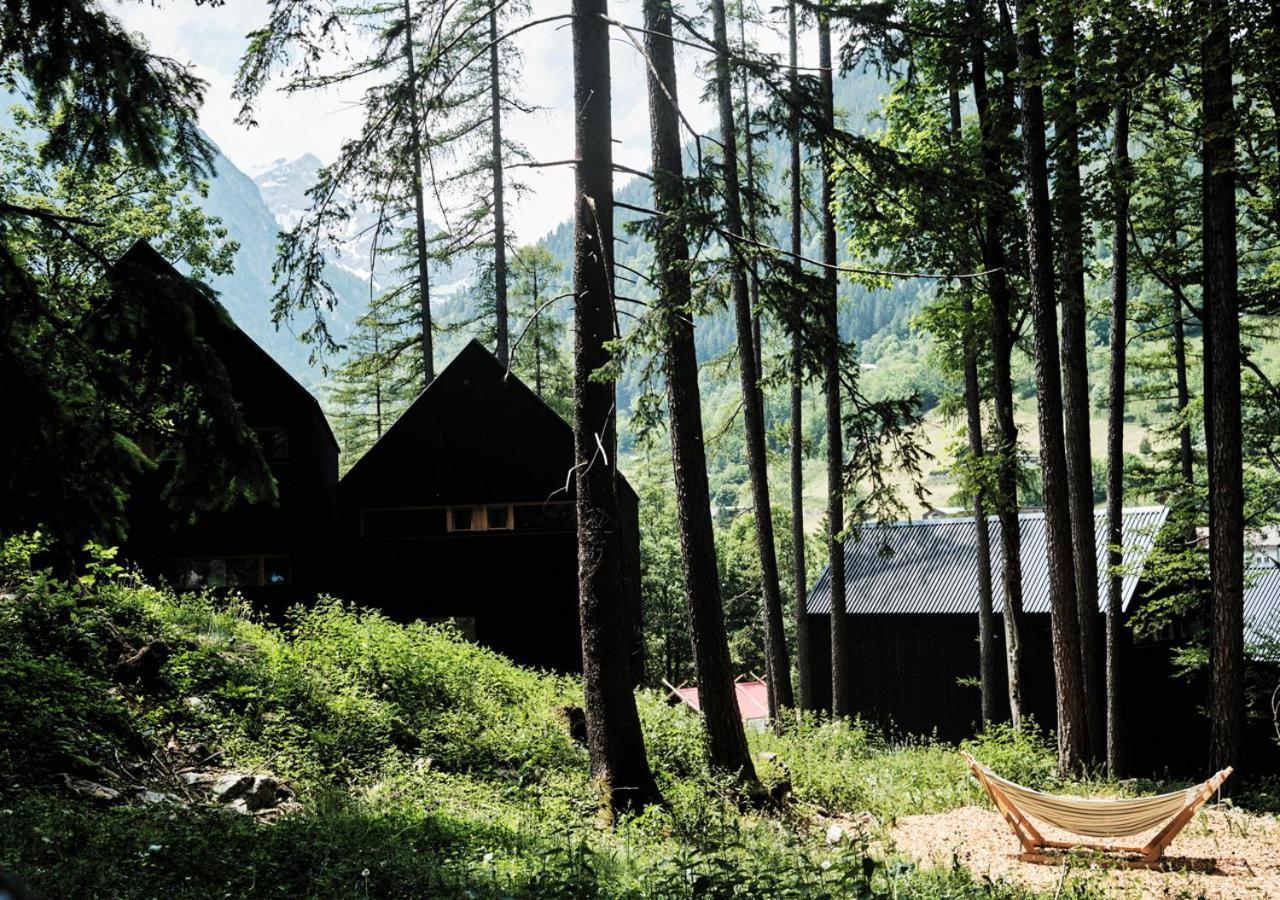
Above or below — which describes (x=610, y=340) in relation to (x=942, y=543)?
above

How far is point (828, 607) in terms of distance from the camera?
83.5 feet

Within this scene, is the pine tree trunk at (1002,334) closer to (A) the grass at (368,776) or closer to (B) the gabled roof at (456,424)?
(A) the grass at (368,776)

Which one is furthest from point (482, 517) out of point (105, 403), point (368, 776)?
point (105, 403)

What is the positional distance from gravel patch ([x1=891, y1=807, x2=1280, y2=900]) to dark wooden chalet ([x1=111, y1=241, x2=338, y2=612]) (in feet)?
47.5

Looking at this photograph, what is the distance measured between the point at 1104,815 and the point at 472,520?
51.9 feet

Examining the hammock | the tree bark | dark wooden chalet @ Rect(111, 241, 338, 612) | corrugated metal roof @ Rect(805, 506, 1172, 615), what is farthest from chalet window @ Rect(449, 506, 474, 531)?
the hammock

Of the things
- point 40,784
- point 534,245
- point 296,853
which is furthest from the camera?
point 534,245

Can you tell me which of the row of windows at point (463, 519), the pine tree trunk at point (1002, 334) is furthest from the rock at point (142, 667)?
the row of windows at point (463, 519)

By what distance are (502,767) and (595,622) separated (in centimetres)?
281

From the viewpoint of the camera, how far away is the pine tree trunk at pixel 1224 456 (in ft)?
36.5

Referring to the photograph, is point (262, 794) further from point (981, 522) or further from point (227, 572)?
point (981, 522)

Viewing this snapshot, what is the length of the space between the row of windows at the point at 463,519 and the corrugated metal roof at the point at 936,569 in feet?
24.9

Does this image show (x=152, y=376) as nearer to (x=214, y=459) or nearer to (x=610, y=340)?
(x=214, y=459)

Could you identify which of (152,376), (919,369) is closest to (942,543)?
(152,376)
